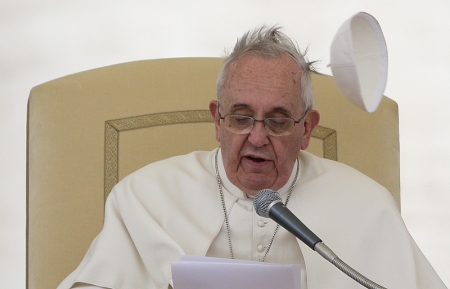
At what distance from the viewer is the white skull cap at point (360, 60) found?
6.25 feet

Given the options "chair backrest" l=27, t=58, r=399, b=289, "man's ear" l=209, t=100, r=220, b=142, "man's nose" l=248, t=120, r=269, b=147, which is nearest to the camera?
"man's nose" l=248, t=120, r=269, b=147

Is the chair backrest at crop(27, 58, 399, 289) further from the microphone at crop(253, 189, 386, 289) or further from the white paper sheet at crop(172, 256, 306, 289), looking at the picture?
the microphone at crop(253, 189, 386, 289)

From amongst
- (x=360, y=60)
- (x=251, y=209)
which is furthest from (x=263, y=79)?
(x=360, y=60)

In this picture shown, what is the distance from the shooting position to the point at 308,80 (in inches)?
109

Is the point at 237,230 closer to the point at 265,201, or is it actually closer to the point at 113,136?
the point at 113,136

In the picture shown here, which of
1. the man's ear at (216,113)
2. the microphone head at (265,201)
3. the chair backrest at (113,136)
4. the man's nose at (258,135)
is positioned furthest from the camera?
the chair backrest at (113,136)

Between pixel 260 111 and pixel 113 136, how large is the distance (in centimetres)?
76

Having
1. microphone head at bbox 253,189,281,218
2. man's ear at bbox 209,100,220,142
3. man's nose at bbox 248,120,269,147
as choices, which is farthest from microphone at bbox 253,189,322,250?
man's ear at bbox 209,100,220,142

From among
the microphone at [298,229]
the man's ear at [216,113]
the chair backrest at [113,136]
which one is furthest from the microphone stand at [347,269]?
the chair backrest at [113,136]

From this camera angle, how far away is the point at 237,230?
275cm

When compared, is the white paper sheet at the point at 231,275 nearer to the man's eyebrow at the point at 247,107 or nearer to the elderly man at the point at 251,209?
the elderly man at the point at 251,209

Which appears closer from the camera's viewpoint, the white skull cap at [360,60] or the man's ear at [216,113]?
the white skull cap at [360,60]

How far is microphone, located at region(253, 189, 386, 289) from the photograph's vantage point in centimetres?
162

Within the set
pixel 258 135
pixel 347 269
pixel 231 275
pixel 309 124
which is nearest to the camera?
pixel 347 269
